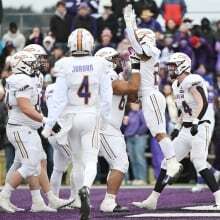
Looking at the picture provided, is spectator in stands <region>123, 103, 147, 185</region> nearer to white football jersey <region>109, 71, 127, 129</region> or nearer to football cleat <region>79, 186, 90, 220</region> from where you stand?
white football jersey <region>109, 71, 127, 129</region>

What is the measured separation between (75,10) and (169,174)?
8752 millimetres

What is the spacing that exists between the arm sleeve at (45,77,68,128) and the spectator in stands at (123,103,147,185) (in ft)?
24.5

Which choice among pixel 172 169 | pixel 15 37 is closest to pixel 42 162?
pixel 172 169

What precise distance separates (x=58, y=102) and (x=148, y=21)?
30.9 ft

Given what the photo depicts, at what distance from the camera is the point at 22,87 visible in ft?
37.8

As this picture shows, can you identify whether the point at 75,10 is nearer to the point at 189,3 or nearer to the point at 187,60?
the point at 189,3

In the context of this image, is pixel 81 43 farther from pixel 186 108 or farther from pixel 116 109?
pixel 186 108

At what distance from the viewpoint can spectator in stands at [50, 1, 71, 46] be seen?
1986 centimetres

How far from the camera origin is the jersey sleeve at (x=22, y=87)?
37.8ft

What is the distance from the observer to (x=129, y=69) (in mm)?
12352

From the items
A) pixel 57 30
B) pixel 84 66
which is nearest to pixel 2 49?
pixel 57 30

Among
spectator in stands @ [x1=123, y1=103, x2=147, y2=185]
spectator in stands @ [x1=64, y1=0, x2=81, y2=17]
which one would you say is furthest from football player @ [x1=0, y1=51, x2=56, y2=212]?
spectator in stands @ [x1=64, y1=0, x2=81, y2=17]

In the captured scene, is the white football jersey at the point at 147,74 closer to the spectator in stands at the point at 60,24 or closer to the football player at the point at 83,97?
the football player at the point at 83,97

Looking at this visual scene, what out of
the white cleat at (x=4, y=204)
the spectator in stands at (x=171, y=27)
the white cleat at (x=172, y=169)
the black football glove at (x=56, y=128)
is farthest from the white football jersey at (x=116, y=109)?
the spectator in stands at (x=171, y=27)
